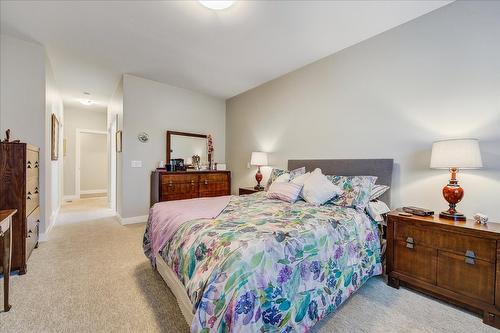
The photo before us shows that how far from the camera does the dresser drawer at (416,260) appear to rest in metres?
1.85

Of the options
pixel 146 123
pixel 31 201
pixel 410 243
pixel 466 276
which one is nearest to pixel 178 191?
pixel 146 123

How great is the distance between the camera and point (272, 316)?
3.82 feet

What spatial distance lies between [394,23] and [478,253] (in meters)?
2.39

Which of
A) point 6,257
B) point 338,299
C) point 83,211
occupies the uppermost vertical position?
point 6,257

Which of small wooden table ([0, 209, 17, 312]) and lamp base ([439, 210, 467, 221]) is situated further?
lamp base ([439, 210, 467, 221])

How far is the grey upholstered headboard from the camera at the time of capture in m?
2.49

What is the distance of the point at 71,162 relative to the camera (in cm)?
657

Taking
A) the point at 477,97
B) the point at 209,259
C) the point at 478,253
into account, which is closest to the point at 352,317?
the point at 478,253

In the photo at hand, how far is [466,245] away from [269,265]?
163 cm

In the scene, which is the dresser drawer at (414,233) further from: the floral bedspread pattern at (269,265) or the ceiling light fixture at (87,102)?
the ceiling light fixture at (87,102)

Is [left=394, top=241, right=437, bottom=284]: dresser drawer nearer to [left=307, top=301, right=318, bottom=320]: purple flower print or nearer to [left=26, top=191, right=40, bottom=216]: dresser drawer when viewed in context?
[left=307, top=301, right=318, bottom=320]: purple flower print

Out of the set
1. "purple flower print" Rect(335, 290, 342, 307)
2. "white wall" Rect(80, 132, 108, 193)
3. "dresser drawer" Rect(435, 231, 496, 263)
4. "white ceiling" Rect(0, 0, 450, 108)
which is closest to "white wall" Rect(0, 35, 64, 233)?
"white ceiling" Rect(0, 0, 450, 108)

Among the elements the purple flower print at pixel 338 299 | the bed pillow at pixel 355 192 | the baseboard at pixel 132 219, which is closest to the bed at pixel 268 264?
the purple flower print at pixel 338 299

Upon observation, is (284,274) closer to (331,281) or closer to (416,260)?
(331,281)
